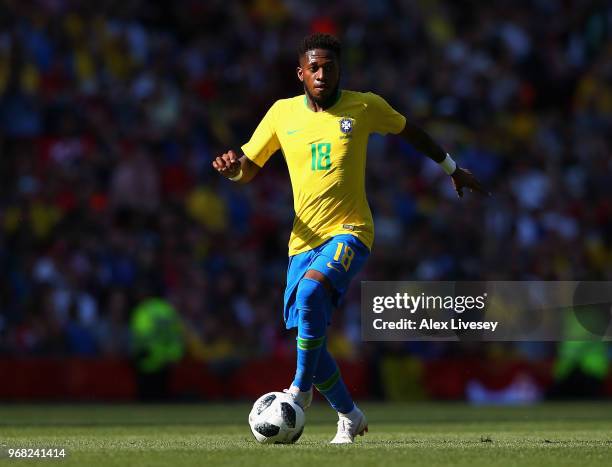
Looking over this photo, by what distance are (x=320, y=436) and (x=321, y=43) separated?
2965mm

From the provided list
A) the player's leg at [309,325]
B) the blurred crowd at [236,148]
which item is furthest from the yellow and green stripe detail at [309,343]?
the blurred crowd at [236,148]

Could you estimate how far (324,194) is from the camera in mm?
8438

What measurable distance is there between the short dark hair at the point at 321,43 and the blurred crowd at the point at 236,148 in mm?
8378

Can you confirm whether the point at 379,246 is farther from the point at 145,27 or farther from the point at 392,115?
the point at 392,115

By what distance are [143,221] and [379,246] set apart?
3.31 meters

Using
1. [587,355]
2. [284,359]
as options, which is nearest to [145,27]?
[284,359]

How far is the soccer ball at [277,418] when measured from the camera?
8.12 metres

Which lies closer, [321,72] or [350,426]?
[321,72]

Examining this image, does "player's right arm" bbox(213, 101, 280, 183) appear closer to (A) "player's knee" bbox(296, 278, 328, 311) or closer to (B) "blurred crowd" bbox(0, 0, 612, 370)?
(A) "player's knee" bbox(296, 278, 328, 311)

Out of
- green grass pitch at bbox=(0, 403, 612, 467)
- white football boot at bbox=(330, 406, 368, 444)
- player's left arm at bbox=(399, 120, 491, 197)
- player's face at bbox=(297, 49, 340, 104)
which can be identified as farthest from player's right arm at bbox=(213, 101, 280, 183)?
green grass pitch at bbox=(0, 403, 612, 467)

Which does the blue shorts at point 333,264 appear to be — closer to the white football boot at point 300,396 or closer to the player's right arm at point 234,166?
the white football boot at point 300,396

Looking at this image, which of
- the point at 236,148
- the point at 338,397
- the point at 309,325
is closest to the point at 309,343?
the point at 309,325

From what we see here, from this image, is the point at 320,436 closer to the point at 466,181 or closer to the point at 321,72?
the point at 466,181

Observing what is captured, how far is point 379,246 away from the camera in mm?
18781
